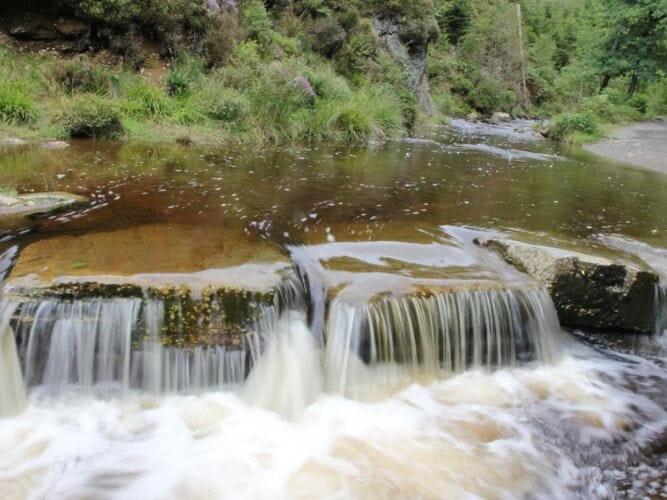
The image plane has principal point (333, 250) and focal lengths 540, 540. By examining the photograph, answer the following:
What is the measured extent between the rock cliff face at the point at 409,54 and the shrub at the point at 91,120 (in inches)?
644

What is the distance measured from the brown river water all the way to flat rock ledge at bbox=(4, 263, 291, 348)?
0.10 metres

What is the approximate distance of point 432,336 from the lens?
14.5 ft

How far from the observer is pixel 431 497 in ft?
10.4

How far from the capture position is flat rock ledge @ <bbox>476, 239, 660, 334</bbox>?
5.05 meters

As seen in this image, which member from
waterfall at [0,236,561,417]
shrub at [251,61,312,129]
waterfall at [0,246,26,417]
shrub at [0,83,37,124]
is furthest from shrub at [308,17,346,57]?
waterfall at [0,246,26,417]

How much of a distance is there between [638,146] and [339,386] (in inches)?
652

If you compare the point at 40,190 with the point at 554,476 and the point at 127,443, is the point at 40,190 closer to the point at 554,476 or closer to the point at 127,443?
the point at 127,443

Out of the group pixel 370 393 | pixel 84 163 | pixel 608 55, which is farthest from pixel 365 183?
pixel 608 55

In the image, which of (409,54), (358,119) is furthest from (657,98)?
(358,119)

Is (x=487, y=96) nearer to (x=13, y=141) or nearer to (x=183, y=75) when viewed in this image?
(x=183, y=75)

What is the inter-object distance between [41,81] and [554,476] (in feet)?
37.9

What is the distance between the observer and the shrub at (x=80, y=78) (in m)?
11.2

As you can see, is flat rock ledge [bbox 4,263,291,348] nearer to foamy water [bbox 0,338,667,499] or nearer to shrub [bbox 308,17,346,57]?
foamy water [bbox 0,338,667,499]

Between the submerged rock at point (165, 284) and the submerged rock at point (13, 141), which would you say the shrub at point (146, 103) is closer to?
the submerged rock at point (13, 141)
